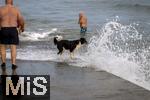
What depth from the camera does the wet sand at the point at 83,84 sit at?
26.4 ft

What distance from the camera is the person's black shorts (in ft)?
30.6

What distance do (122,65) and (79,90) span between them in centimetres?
345

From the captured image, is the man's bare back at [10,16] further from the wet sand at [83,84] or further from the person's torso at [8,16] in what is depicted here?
the wet sand at [83,84]

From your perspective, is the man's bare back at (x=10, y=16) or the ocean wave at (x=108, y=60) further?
the ocean wave at (x=108, y=60)

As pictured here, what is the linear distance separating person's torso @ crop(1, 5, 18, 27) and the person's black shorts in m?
0.08

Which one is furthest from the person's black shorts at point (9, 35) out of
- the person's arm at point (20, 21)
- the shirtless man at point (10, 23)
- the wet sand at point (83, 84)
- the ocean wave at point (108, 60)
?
the ocean wave at point (108, 60)

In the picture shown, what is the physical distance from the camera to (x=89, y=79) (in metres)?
9.70

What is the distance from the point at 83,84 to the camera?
360 inches

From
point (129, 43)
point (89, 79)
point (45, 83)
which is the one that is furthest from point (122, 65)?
point (129, 43)

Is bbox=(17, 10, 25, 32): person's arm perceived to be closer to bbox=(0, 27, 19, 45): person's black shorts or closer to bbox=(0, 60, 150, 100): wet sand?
bbox=(0, 27, 19, 45): person's black shorts

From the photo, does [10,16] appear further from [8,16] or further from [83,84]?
[83,84]

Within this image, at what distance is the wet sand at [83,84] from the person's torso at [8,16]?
1141mm

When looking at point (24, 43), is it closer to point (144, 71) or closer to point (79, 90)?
point (144, 71)

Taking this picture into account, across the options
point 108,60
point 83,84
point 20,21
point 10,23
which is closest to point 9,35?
point 10,23
